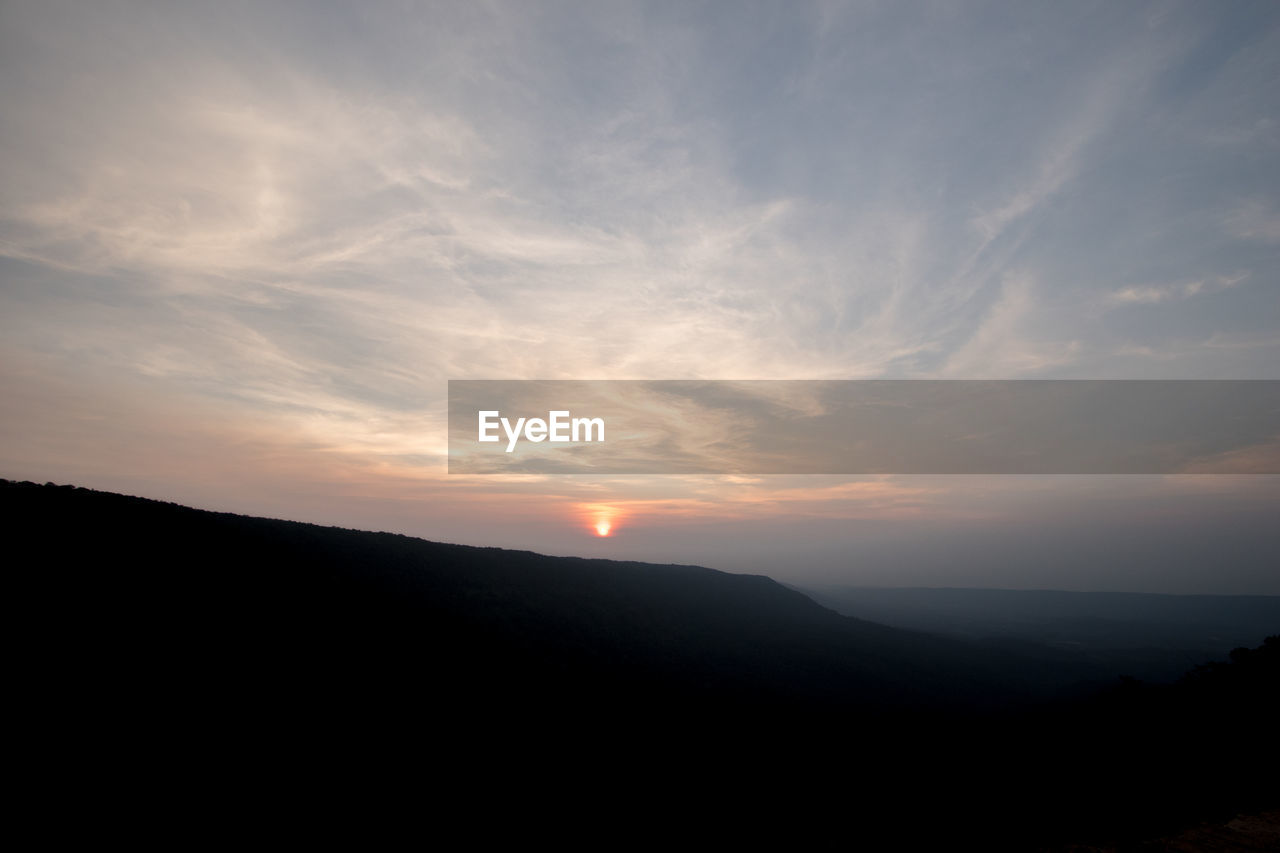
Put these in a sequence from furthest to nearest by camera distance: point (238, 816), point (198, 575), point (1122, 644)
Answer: point (1122, 644)
point (198, 575)
point (238, 816)

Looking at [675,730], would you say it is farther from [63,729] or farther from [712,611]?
[712,611]

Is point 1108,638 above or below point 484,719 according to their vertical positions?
below

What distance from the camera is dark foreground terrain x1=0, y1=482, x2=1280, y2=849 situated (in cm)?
1672

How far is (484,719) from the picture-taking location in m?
23.5

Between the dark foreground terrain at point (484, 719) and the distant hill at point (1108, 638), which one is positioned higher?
the dark foreground terrain at point (484, 719)

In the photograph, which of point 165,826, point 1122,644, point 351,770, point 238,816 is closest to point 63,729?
point 165,826

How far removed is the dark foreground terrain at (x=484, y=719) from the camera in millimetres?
16719

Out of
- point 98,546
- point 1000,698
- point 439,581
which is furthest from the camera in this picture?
point 1000,698

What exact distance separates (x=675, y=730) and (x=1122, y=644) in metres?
158

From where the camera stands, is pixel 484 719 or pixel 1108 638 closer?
pixel 484 719

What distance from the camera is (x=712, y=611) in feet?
205

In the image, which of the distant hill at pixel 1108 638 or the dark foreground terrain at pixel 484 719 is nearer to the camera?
the dark foreground terrain at pixel 484 719

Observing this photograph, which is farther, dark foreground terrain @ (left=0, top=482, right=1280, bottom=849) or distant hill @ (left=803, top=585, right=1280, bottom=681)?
distant hill @ (left=803, top=585, right=1280, bottom=681)

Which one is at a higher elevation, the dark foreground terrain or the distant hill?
the dark foreground terrain
